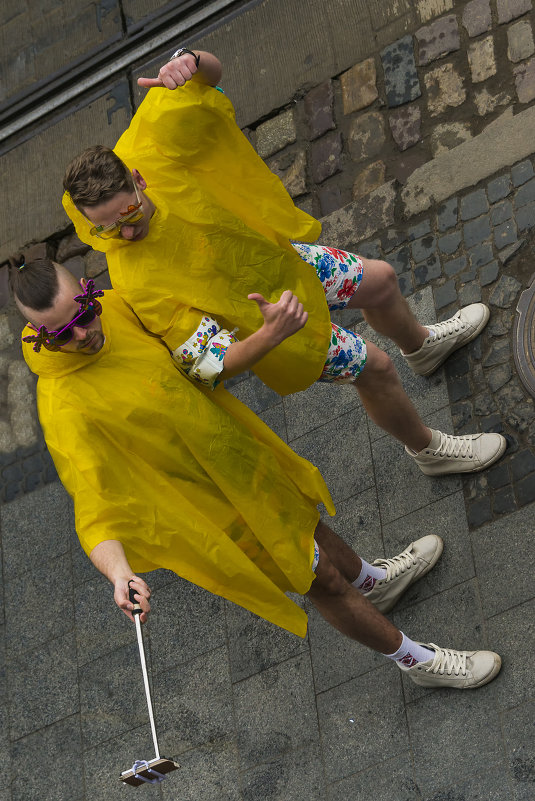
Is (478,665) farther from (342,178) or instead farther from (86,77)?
(86,77)

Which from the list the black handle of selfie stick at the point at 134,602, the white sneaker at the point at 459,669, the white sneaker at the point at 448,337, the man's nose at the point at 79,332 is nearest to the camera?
the black handle of selfie stick at the point at 134,602

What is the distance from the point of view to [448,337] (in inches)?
215

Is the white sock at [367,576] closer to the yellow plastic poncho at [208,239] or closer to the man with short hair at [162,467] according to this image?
the man with short hair at [162,467]

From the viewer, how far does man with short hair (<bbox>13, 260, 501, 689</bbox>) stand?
393 cm

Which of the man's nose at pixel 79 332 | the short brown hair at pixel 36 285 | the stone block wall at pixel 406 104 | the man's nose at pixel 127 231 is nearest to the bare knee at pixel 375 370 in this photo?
the man's nose at pixel 127 231

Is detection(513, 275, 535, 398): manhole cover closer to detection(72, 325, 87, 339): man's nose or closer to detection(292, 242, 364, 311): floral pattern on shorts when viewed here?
detection(292, 242, 364, 311): floral pattern on shorts

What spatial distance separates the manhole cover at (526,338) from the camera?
209 inches

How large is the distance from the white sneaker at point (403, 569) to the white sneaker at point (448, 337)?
2.88 ft

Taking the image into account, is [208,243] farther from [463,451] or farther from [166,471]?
[463,451]

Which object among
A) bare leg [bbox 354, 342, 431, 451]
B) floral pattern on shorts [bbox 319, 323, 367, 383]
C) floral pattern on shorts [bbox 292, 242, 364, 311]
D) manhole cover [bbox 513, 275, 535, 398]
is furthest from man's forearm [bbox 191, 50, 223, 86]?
manhole cover [bbox 513, 275, 535, 398]

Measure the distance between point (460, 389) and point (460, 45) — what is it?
2094 mm

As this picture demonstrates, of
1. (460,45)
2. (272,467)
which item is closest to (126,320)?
(272,467)

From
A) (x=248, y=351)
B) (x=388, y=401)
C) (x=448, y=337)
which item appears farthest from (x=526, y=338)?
(x=248, y=351)

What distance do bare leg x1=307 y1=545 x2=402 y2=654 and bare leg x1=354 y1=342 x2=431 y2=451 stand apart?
718 millimetres
